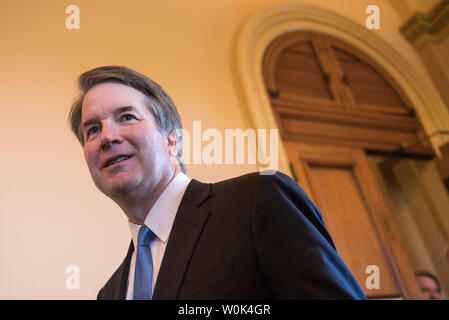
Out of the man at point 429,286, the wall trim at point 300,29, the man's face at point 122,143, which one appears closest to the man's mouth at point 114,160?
the man's face at point 122,143

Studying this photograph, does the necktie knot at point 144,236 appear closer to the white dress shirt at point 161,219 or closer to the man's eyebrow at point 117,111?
the white dress shirt at point 161,219

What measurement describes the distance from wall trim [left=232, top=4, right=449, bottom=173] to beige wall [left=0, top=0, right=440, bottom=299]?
10 cm

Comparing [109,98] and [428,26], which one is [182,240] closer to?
[109,98]

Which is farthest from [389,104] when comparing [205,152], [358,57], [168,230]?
[168,230]

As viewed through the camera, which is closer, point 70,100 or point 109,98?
point 109,98

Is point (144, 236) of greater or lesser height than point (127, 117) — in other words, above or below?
below

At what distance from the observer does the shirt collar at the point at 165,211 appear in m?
1.14

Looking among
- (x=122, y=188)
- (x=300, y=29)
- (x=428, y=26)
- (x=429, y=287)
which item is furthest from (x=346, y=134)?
(x=122, y=188)

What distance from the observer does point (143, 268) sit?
3.54 feet

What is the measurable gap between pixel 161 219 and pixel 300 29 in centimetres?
321

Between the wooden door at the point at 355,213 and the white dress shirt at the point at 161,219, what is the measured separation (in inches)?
78.0
